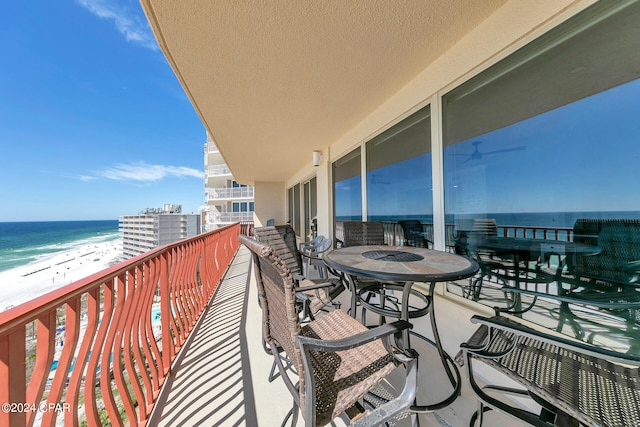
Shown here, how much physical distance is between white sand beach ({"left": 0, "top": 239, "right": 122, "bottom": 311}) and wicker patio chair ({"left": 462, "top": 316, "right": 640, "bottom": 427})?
11626 mm

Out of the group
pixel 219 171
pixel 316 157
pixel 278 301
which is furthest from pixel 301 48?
pixel 219 171

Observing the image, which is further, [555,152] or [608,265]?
[555,152]

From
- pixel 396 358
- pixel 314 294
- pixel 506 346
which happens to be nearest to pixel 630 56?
pixel 506 346

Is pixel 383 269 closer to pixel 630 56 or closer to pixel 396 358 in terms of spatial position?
pixel 396 358

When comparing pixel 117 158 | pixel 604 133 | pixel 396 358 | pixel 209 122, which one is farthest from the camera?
pixel 117 158

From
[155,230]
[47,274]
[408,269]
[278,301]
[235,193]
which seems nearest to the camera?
[278,301]

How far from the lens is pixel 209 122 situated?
342 centimetres

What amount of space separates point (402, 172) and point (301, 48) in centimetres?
202

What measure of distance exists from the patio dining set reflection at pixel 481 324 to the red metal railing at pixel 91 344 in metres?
0.66

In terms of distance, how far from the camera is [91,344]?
0.99m

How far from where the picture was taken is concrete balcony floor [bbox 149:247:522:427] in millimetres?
1335

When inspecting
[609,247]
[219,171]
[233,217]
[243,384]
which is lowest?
[243,384]

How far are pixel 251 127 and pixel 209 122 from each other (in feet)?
1.96

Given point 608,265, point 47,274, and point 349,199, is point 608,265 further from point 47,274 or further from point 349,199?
point 47,274
